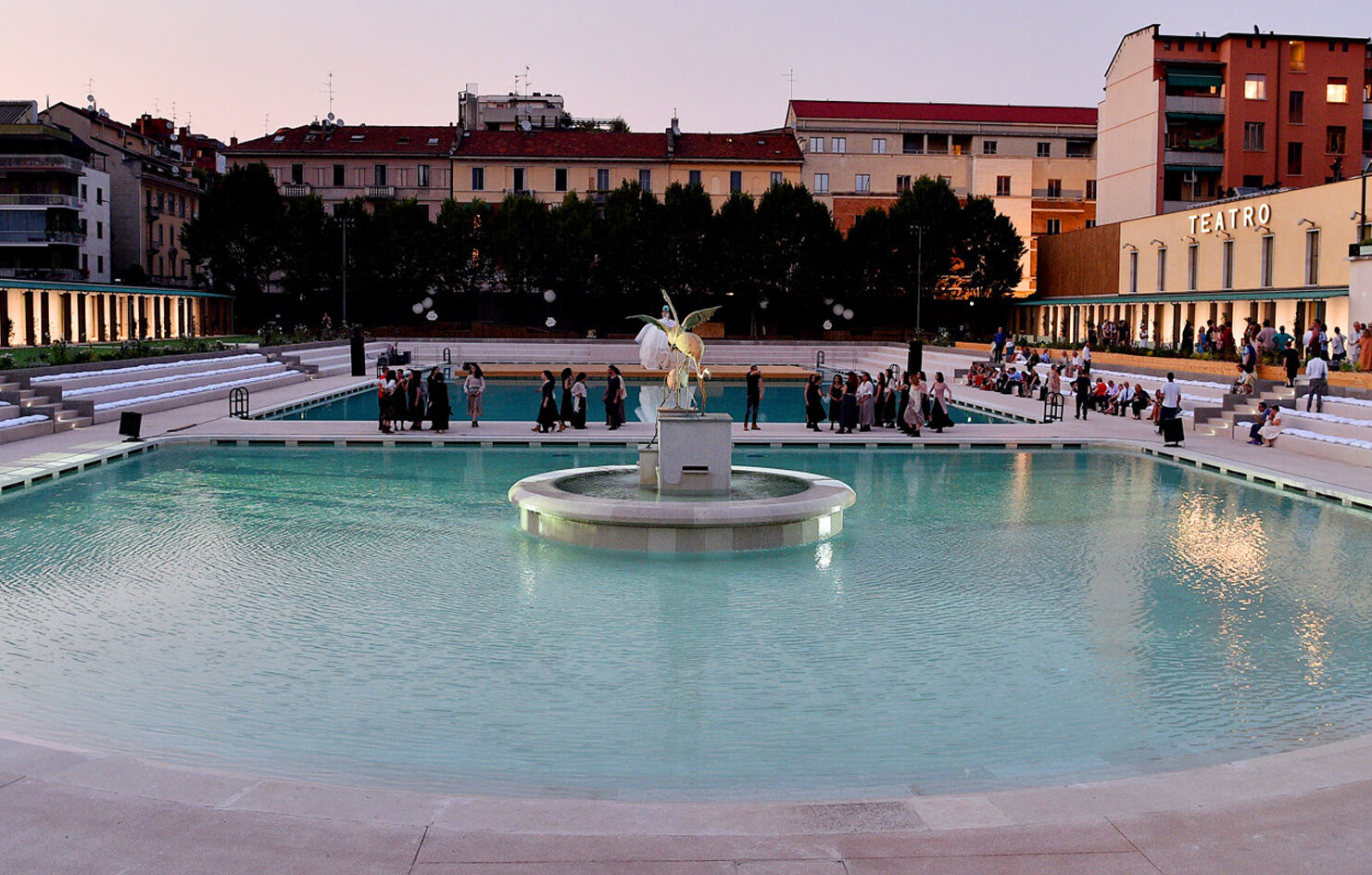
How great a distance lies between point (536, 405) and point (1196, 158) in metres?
36.8

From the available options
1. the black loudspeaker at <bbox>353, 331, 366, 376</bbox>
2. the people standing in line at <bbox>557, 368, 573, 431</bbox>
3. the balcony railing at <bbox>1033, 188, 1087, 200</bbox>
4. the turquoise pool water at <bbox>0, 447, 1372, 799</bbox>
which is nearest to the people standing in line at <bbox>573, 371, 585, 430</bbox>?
the people standing in line at <bbox>557, 368, 573, 431</bbox>

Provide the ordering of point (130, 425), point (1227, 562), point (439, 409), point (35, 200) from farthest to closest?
point (35, 200) → point (439, 409) → point (130, 425) → point (1227, 562)

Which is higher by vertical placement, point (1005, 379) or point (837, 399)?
point (1005, 379)

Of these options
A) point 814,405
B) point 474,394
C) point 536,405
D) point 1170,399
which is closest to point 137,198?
point 536,405

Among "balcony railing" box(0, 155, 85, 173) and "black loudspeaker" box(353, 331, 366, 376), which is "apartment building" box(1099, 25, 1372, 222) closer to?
"black loudspeaker" box(353, 331, 366, 376)

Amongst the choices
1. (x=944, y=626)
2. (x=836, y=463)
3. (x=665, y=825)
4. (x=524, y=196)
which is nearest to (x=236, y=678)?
(x=665, y=825)

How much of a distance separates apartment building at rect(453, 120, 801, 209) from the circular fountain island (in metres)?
57.8

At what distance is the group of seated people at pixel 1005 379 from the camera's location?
37688 millimetres

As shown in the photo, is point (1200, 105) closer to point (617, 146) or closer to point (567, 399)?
point (617, 146)

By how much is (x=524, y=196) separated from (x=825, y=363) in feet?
65.8

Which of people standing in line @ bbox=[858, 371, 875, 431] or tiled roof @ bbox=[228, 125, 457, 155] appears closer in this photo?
people standing in line @ bbox=[858, 371, 875, 431]

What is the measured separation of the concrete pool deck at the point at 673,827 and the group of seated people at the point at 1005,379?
104 feet

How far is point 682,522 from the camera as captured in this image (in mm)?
13586

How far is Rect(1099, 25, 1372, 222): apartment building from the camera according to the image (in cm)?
5422
